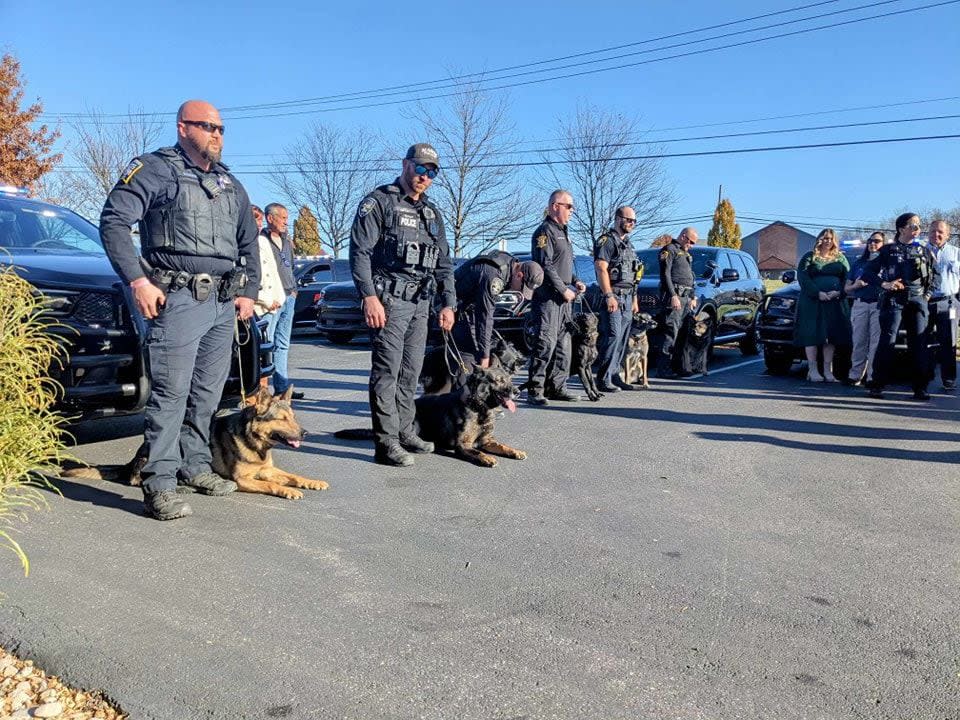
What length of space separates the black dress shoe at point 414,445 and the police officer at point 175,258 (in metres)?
1.90

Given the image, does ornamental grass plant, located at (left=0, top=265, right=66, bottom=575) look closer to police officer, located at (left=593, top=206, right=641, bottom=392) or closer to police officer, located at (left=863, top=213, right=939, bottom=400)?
police officer, located at (left=593, top=206, right=641, bottom=392)

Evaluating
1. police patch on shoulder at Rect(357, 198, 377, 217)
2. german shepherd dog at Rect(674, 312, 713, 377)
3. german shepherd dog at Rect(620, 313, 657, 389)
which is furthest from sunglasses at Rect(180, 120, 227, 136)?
german shepherd dog at Rect(674, 312, 713, 377)

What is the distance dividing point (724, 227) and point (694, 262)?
48.1 metres

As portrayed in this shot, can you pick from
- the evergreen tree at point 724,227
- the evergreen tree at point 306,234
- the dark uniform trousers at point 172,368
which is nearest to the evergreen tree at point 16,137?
the evergreen tree at point 306,234

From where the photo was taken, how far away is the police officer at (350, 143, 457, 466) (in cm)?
528

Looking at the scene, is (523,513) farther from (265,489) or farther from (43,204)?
(43,204)

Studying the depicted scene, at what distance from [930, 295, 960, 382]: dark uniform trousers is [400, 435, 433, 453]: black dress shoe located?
6308 mm

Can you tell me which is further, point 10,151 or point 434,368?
point 10,151

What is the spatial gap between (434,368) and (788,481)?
132 inches

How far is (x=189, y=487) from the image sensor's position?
467 cm

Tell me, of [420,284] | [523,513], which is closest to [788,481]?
[523,513]

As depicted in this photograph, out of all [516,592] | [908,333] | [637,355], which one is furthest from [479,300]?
[908,333]

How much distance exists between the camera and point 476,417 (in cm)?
571

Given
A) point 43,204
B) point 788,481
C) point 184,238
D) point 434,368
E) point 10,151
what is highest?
point 10,151
